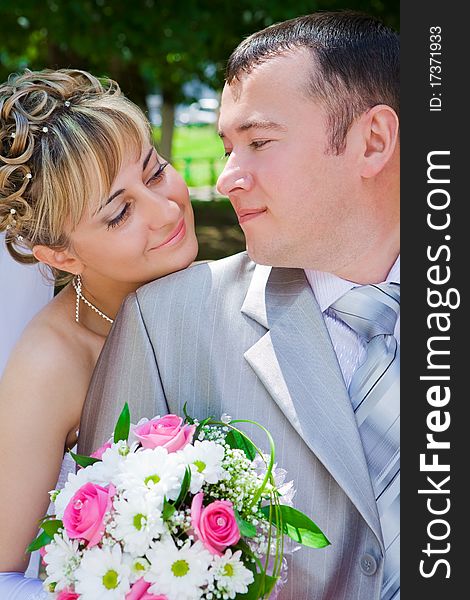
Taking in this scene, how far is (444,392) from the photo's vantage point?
221 cm

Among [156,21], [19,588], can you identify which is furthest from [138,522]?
[156,21]

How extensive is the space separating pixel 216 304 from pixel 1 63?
12.9 meters

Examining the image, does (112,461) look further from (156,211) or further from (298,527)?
(156,211)

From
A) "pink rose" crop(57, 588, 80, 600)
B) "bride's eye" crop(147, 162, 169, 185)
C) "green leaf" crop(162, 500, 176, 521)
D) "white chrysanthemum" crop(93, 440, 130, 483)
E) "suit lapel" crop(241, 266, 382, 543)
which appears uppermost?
"bride's eye" crop(147, 162, 169, 185)

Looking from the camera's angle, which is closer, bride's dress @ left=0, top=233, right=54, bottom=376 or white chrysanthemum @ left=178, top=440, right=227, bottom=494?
white chrysanthemum @ left=178, top=440, right=227, bottom=494

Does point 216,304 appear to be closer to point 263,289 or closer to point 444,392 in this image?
point 263,289

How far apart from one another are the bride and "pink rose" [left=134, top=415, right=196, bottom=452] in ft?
2.09

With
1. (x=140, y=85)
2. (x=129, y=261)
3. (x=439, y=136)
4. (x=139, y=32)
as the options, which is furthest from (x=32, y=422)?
(x=140, y=85)

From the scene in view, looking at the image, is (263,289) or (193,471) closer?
(193,471)

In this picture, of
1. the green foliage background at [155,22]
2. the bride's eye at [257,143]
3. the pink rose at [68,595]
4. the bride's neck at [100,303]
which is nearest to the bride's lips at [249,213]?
the bride's eye at [257,143]

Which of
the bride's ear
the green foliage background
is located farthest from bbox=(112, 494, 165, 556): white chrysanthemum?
the green foliage background

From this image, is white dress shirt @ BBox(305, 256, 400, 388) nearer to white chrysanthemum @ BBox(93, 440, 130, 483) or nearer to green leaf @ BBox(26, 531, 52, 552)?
white chrysanthemum @ BBox(93, 440, 130, 483)

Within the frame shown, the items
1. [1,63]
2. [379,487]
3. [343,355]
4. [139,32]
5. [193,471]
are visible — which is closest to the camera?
[193,471]

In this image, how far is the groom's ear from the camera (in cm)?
269
